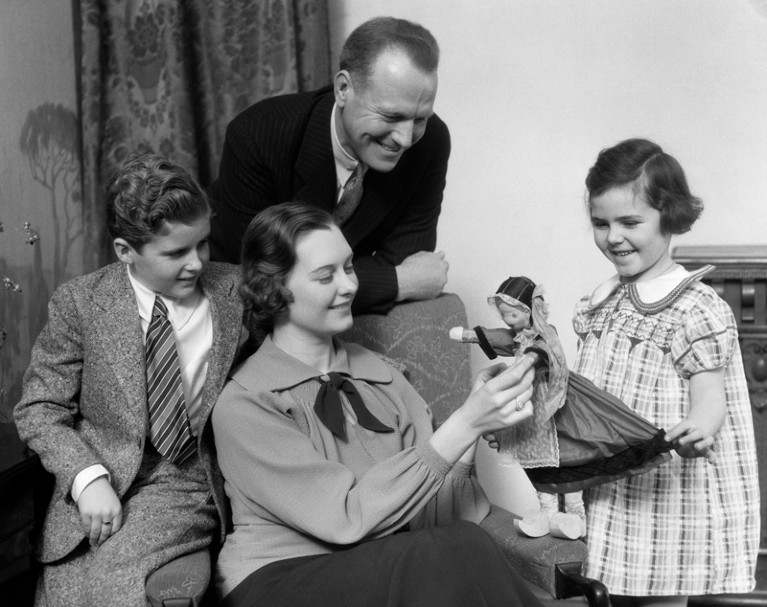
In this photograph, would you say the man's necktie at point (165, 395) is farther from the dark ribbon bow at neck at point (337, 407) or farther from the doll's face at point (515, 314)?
the doll's face at point (515, 314)

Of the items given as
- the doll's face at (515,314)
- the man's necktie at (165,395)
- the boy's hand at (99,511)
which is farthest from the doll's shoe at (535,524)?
the boy's hand at (99,511)

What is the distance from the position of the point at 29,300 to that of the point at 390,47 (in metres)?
1.43

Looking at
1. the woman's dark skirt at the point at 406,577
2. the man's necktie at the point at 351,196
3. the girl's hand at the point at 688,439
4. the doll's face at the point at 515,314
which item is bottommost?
the woman's dark skirt at the point at 406,577

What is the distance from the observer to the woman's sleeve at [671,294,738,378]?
2.19 metres

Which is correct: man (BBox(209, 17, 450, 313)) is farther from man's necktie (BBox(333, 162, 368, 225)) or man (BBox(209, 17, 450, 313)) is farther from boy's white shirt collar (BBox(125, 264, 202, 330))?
boy's white shirt collar (BBox(125, 264, 202, 330))

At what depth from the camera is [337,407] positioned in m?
2.25

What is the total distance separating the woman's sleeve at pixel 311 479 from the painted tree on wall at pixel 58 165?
129cm

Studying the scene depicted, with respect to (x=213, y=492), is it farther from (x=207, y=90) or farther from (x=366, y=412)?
(x=207, y=90)

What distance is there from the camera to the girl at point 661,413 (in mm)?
2279

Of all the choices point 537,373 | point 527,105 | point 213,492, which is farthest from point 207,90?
point 537,373

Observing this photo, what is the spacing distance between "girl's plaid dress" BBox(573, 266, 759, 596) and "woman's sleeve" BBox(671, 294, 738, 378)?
21 millimetres

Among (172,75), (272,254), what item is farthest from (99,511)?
(172,75)

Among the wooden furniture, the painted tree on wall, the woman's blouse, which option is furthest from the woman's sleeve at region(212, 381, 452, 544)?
the painted tree on wall

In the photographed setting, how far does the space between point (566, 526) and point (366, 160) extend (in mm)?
1054
